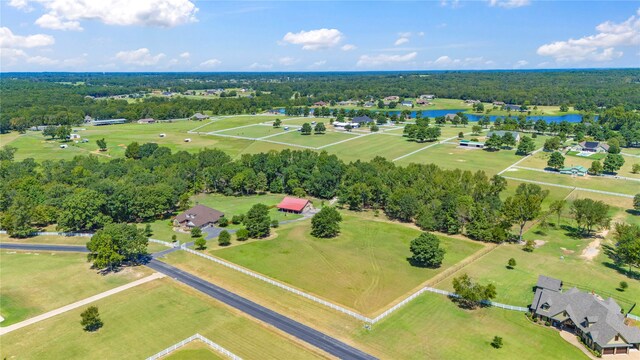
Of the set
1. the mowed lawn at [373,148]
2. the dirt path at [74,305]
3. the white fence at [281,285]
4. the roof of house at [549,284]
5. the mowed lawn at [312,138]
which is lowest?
the white fence at [281,285]

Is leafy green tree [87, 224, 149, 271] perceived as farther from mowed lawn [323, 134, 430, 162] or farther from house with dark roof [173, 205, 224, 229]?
mowed lawn [323, 134, 430, 162]

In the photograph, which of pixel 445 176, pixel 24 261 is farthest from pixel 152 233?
pixel 445 176

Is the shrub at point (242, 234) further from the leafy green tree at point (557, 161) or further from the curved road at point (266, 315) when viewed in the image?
the leafy green tree at point (557, 161)

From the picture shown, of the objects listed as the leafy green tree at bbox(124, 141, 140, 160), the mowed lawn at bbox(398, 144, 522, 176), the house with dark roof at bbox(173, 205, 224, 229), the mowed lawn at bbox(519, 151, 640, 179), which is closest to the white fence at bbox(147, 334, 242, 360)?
the house with dark roof at bbox(173, 205, 224, 229)


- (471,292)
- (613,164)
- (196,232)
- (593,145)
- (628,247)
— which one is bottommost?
(196,232)

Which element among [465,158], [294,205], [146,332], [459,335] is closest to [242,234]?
[294,205]

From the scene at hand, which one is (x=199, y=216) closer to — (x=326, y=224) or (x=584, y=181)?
(x=326, y=224)

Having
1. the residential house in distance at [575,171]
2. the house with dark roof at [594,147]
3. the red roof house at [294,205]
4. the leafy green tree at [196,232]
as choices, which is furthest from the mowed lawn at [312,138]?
the leafy green tree at [196,232]
